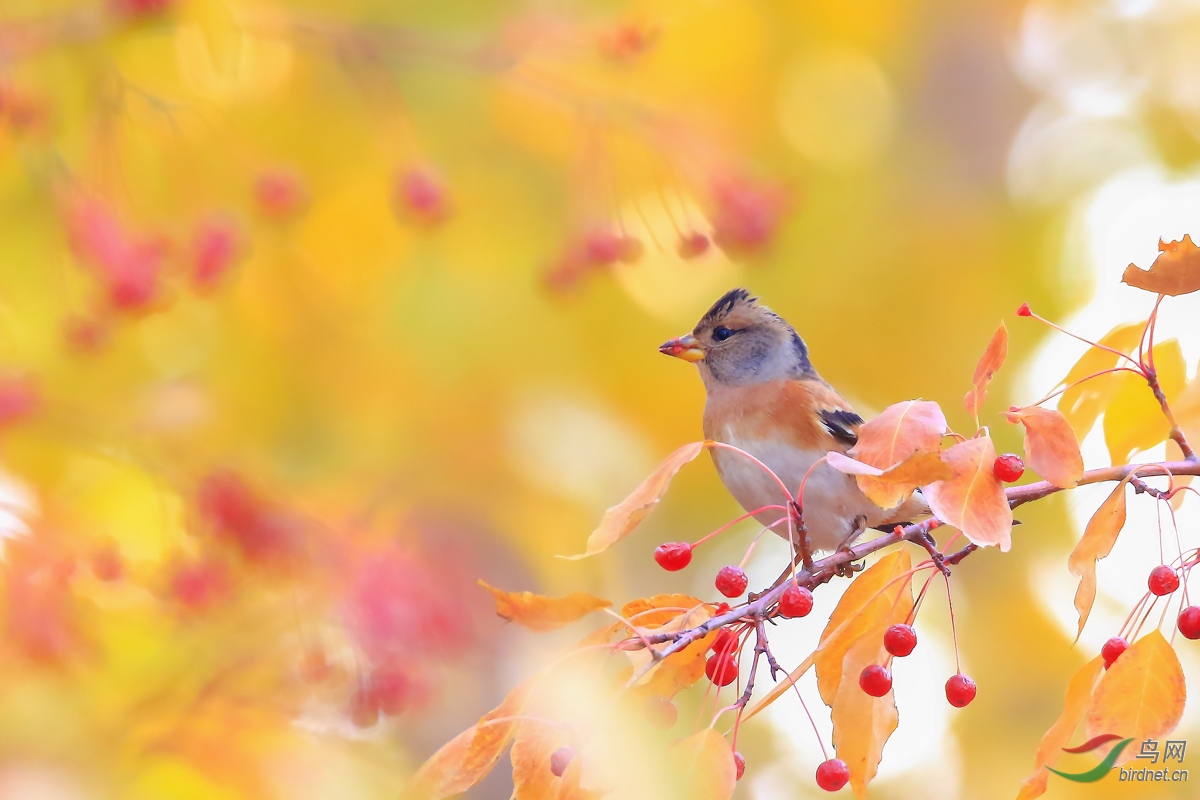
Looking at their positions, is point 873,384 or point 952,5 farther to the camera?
point 952,5

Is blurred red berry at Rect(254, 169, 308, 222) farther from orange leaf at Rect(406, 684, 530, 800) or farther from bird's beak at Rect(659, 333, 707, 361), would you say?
orange leaf at Rect(406, 684, 530, 800)

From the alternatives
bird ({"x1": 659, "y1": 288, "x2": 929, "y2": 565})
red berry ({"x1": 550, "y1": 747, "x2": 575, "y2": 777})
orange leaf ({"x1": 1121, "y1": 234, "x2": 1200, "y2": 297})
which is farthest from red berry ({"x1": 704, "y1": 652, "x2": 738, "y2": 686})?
bird ({"x1": 659, "y1": 288, "x2": 929, "y2": 565})

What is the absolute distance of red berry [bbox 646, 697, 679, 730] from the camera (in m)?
1.09

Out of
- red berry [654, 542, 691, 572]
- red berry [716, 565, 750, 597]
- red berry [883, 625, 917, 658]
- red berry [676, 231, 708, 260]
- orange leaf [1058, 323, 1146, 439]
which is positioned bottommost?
red berry [883, 625, 917, 658]

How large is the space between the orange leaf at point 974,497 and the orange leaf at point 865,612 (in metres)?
0.16

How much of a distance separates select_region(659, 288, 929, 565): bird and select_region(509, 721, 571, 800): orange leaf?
3.26ft

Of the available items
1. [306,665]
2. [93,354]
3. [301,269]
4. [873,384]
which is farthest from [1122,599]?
[93,354]

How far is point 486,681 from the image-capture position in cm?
367

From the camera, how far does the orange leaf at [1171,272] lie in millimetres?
1076

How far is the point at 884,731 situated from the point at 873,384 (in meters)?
2.73

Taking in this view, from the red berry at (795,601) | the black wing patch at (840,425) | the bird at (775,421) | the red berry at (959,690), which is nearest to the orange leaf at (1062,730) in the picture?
the red berry at (959,690)

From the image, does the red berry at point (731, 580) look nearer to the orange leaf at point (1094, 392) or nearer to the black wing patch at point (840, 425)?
the orange leaf at point (1094, 392)

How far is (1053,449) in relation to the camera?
1.02m

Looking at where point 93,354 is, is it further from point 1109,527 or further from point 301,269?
point 1109,527
